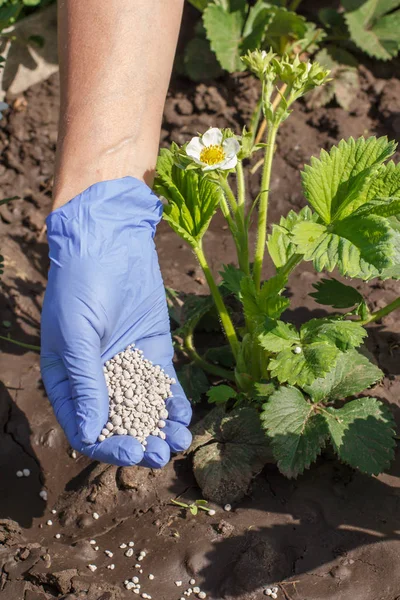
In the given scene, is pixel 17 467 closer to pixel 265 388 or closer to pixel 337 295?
pixel 265 388

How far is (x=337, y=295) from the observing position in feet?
8.22

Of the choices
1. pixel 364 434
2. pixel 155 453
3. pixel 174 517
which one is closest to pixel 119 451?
pixel 155 453

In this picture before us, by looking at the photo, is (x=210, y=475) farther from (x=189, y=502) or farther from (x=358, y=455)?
(x=358, y=455)

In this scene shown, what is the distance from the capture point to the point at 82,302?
2.16 meters

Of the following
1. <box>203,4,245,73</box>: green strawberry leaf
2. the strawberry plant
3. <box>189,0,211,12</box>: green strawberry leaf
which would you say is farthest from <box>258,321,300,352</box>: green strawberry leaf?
<box>189,0,211,12</box>: green strawberry leaf

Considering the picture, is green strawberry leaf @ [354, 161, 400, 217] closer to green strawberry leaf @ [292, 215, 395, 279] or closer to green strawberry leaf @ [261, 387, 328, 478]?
green strawberry leaf @ [292, 215, 395, 279]

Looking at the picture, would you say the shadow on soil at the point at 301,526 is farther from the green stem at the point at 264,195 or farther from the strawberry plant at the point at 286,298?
the green stem at the point at 264,195

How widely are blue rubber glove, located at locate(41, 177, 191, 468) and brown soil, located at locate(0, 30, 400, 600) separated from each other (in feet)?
0.97

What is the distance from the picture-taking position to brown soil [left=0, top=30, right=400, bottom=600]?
212 cm

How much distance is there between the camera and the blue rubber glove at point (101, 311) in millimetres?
2111

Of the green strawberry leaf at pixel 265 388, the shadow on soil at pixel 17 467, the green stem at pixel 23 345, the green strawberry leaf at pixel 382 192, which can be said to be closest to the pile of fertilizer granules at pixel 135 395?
the green strawberry leaf at pixel 265 388

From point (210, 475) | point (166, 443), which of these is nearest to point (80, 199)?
point (166, 443)

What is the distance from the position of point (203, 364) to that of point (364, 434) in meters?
0.65

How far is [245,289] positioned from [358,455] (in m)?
0.60
